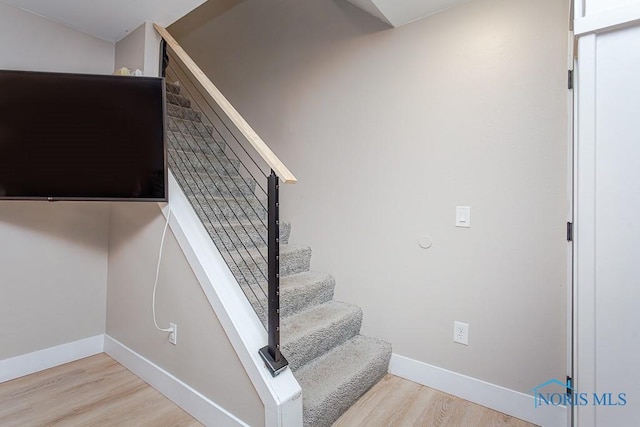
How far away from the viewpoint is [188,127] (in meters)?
3.19

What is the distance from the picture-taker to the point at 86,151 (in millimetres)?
1756

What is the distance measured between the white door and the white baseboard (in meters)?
1.43

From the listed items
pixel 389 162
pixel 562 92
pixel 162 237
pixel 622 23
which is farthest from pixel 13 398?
pixel 562 92

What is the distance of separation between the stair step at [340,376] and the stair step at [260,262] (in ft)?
2.08

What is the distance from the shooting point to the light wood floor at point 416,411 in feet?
5.61

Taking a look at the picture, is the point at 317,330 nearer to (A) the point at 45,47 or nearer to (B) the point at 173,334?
(B) the point at 173,334

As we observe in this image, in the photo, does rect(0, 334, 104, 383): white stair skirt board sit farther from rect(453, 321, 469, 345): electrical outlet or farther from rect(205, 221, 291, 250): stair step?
rect(453, 321, 469, 345): electrical outlet

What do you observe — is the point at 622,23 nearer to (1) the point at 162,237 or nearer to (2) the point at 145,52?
(1) the point at 162,237

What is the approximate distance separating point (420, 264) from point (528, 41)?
1378 millimetres

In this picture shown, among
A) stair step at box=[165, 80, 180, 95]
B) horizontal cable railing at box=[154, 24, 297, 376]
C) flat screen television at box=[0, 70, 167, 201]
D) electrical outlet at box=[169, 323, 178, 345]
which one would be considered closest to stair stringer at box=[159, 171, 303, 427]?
horizontal cable railing at box=[154, 24, 297, 376]

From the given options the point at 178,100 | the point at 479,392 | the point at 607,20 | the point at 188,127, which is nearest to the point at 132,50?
the point at 188,127

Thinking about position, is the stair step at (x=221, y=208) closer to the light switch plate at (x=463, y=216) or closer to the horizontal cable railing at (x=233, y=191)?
the horizontal cable railing at (x=233, y=191)

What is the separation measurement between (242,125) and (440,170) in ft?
3.97

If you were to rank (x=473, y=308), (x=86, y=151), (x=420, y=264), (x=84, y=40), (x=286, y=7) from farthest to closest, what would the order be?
(x=286, y=7)
(x=84, y=40)
(x=420, y=264)
(x=473, y=308)
(x=86, y=151)
